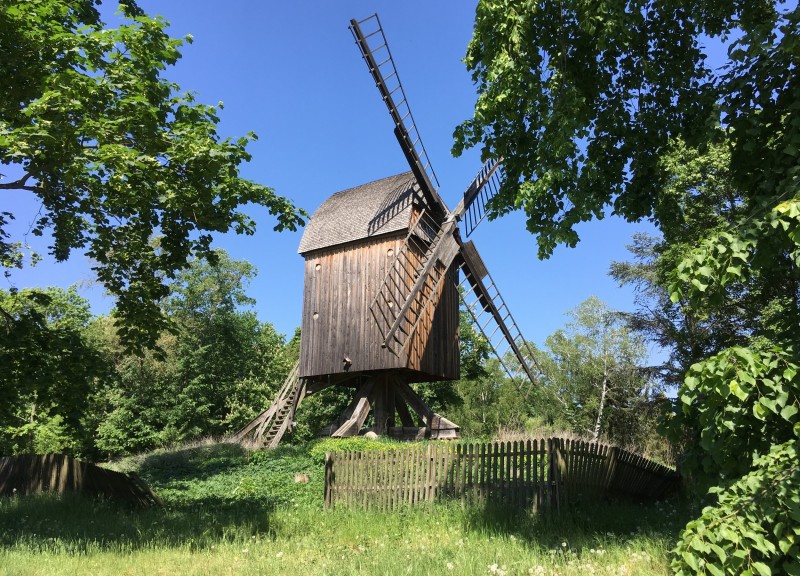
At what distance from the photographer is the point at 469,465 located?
1030cm

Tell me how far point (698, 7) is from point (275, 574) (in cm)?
865

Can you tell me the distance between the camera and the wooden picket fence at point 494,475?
9.28 m

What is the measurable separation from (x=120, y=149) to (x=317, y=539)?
646 centimetres

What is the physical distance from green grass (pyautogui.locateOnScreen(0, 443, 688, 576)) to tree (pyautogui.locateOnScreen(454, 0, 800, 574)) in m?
2.49

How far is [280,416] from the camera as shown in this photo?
21.8 m

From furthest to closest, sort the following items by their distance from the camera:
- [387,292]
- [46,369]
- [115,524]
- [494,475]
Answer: [387,292]
[46,369]
[494,475]
[115,524]

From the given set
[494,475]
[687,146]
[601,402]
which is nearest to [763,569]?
[687,146]

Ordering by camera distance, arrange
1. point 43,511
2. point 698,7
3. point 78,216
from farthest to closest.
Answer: point 78,216, point 43,511, point 698,7

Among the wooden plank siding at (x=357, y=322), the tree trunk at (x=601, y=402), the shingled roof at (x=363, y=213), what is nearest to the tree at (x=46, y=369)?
the wooden plank siding at (x=357, y=322)

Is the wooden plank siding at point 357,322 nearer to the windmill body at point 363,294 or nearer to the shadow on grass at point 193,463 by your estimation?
the windmill body at point 363,294

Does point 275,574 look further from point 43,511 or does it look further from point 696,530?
point 43,511

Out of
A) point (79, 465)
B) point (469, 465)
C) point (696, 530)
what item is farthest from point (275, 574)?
point (79, 465)

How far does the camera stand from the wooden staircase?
21.1m

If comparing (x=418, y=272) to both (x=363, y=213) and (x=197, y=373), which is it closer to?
(x=363, y=213)
